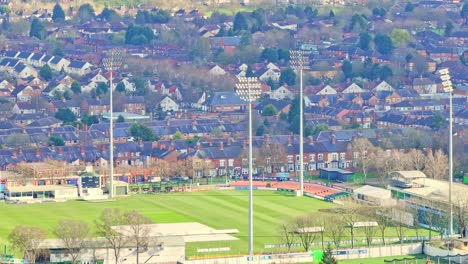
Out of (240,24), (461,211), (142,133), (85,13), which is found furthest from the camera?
(85,13)

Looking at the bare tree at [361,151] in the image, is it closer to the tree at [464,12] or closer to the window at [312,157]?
the window at [312,157]

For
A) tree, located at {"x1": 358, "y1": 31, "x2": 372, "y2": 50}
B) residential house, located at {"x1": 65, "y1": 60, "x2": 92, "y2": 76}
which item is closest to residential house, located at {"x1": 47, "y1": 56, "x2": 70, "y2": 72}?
residential house, located at {"x1": 65, "y1": 60, "x2": 92, "y2": 76}

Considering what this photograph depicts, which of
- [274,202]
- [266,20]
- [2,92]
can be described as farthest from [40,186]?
[266,20]

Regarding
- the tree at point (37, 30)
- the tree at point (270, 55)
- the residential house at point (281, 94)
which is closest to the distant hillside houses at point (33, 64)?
the tree at point (37, 30)

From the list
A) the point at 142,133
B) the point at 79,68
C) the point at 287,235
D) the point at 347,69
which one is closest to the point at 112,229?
the point at 287,235

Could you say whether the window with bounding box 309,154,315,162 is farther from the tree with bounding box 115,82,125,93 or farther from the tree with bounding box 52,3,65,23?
the tree with bounding box 52,3,65,23

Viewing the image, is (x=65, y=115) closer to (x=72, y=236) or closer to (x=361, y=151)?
(x=361, y=151)
